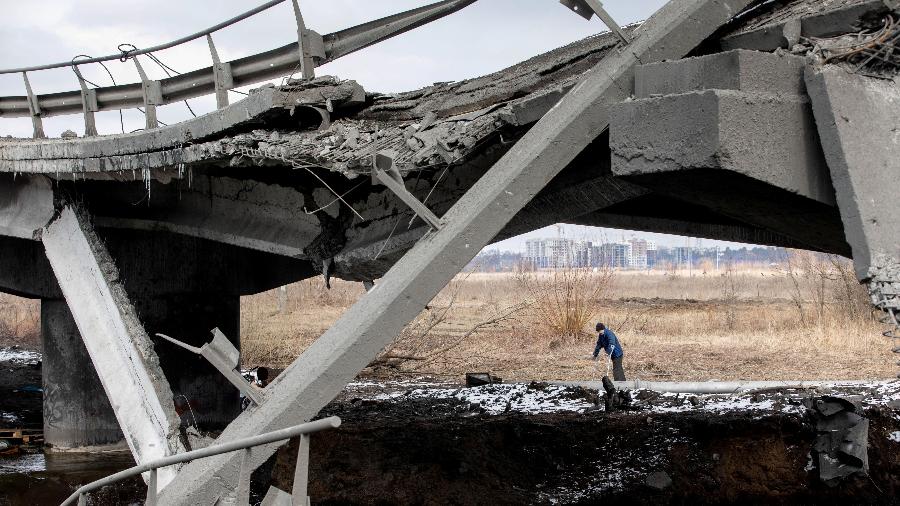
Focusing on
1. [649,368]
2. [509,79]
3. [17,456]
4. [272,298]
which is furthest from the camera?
[272,298]

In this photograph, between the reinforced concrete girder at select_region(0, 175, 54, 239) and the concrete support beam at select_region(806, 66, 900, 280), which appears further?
the reinforced concrete girder at select_region(0, 175, 54, 239)

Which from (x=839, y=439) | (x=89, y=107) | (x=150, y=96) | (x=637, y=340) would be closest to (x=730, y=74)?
(x=839, y=439)

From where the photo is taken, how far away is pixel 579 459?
9.59 meters

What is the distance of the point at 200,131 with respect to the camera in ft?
28.5

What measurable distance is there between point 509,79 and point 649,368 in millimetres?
9629

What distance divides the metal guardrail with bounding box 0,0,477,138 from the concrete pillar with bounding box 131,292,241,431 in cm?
279

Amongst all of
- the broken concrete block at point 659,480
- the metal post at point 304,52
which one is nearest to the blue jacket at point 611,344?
the broken concrete block at point 659,480

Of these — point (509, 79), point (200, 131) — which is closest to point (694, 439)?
point (509, 79)

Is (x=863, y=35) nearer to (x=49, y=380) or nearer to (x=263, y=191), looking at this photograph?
(x=263, y=191)

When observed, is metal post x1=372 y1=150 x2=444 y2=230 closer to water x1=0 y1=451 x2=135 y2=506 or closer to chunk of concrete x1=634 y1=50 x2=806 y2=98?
chunk of concrete x1=634 y1=50 x2=806 y2=98

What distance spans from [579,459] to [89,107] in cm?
658

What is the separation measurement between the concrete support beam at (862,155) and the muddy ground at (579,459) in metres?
4.31

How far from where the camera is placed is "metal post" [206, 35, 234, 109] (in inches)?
349

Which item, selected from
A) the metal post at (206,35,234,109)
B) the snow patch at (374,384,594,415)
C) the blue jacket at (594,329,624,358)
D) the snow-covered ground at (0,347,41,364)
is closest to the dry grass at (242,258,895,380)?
the snow patch at (374,384,594,415)
